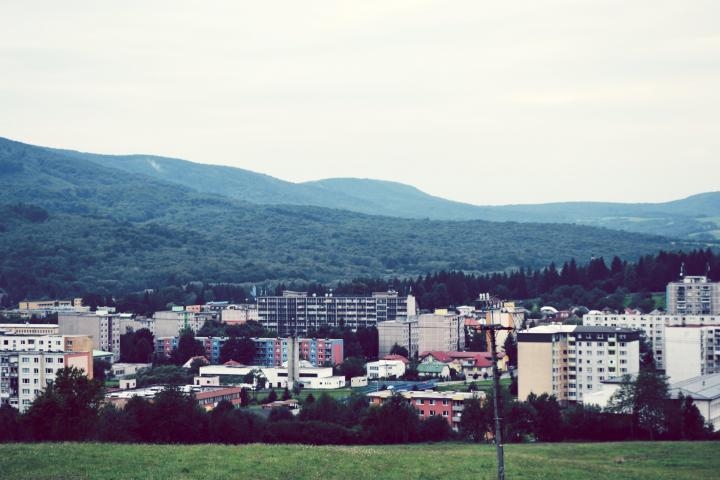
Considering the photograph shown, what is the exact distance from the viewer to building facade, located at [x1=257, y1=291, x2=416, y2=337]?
285 feet

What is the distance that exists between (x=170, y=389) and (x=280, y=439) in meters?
3.71

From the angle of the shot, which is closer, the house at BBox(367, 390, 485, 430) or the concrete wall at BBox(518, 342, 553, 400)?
the house at BBox(367, 390, 485, 430)

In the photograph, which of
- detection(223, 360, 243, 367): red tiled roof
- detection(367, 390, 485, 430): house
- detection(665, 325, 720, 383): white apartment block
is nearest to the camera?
detection(367, 390, 485, 430): house

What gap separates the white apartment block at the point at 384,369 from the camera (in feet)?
218

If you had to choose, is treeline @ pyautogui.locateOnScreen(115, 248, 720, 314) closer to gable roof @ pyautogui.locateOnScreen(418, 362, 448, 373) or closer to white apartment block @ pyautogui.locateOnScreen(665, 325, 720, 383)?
gable roof @ pyautogui.locateOnScreen(418, 362, 448, 373)

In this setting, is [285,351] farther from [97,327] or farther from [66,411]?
[66,411]

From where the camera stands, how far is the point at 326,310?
8900 cm

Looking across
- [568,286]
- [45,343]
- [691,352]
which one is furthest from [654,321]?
[45,343]

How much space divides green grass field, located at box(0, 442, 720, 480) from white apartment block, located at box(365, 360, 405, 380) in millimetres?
41829

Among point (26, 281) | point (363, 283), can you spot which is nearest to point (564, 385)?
point (363, 283)

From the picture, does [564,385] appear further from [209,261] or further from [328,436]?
[209,261]

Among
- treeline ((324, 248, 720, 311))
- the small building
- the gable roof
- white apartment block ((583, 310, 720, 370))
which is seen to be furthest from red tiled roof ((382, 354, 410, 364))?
treeline ((324, 248, 720, 311))

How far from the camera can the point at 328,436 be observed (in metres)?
35.0

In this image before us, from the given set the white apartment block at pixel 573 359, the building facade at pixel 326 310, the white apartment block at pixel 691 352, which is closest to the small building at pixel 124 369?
the building facade at pixel 326 310
